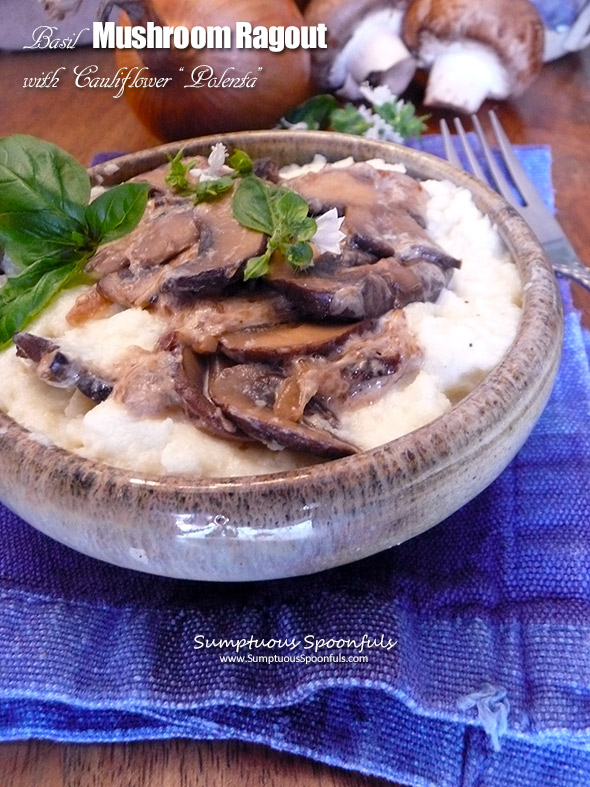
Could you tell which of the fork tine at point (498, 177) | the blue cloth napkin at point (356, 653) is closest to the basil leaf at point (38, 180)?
the blue cloth napkin at point (356, 653)

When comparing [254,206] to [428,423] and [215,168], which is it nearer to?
[215,168]

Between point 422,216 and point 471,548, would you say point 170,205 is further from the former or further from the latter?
point 471,548

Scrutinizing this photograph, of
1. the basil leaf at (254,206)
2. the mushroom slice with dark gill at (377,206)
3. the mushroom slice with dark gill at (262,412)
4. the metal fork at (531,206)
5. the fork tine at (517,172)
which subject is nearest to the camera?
the mushroom slice with dark gill at (262,412)

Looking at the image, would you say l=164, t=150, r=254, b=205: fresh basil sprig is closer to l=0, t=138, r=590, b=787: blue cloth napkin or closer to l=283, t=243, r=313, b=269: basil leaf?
l=283, t=243, r=313, b=269: basil leaf

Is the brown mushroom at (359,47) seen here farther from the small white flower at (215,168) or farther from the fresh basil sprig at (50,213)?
the fresh basil sprig at (50,213)

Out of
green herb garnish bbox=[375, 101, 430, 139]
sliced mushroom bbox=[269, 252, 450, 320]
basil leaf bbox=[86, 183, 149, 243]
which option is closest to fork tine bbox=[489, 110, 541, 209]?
green herb garnish bbox=[375, 101, 430, 139]

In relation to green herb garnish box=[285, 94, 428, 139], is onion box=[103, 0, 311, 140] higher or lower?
higher

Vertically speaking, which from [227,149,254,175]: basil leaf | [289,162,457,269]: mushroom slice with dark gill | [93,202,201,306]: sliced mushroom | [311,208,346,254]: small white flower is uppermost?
[227,149,254,175]: basil leaf
